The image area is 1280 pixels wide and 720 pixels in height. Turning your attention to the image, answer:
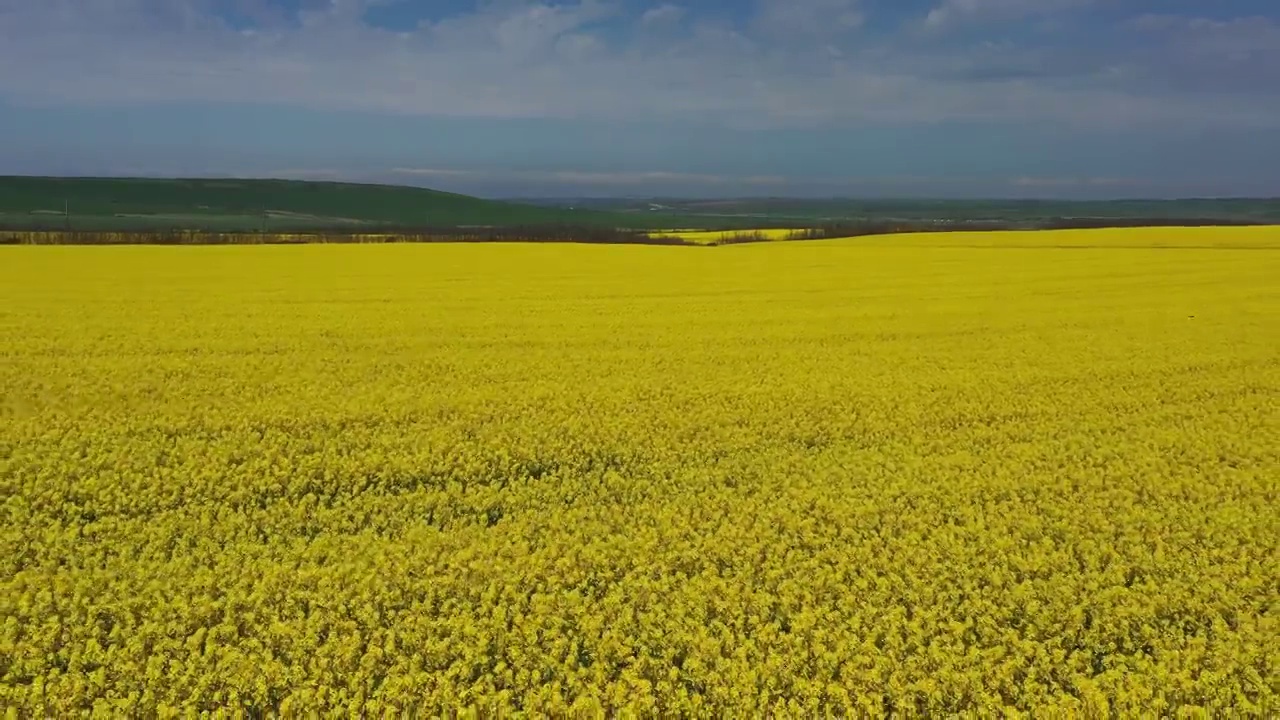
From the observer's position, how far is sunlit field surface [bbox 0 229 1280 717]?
531cm

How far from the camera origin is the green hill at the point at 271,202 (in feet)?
383

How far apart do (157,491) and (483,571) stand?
3808 millimetres

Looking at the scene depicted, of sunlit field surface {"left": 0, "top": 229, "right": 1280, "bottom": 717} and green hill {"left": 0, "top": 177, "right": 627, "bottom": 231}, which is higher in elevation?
green hill {"left": 0, "top": 177, "right": 627, "bottom": 231}

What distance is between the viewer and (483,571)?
6.67 meters

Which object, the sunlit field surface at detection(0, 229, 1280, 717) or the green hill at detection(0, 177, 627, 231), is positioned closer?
the sunlit field surface at detection(0, 229, 1280, 717)

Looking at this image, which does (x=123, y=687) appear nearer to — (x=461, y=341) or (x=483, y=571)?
(x=483, y=571)

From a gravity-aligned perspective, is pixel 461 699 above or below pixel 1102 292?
below

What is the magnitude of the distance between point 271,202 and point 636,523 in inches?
5622

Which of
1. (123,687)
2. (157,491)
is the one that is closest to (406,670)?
(123,687)

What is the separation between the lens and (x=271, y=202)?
136750 millimetres

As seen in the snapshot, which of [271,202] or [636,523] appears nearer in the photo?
[636,523]

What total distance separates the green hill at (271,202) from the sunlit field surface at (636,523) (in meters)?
100

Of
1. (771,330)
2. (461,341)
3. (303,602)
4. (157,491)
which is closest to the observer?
(303,602)

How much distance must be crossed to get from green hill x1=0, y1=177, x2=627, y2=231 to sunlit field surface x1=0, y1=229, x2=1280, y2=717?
100 m
